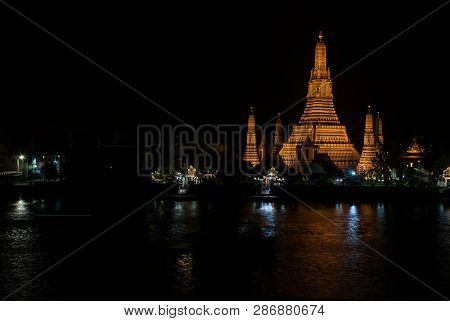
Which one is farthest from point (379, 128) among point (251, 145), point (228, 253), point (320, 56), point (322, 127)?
point (228, 253)

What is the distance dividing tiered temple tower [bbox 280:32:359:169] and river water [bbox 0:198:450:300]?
28.4m

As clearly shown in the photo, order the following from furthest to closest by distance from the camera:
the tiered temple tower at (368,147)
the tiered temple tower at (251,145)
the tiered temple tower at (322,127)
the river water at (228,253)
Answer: the tiered temple tower at (251,145) < the tiered temple tower at (322,127) < the tiered temple tower at (368,147) < the river water at (228,253)

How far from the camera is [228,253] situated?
20.2 m

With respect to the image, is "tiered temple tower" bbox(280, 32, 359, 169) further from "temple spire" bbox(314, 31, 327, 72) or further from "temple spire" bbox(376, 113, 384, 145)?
"temple spire" bbox(376, 113, 384, 145)

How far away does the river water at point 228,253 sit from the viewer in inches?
607

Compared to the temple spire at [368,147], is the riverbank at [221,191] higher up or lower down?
lower down

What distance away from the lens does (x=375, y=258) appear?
19.3 metres

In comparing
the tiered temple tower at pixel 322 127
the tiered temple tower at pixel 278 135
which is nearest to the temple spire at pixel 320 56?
the tiered temple tower at pixel 322 127

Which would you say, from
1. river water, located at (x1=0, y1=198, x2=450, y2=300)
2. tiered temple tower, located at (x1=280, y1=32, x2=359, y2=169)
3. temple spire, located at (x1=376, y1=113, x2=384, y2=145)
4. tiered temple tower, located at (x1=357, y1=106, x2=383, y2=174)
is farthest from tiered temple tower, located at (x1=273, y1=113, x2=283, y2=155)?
river water, located at (x1=0, y1=198, x2=450, y2=300)

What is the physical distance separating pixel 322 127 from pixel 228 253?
42.5 meters

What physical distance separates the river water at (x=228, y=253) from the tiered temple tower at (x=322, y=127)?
28.4m

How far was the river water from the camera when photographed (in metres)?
15.4

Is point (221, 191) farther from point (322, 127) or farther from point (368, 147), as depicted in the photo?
point (322, 127)

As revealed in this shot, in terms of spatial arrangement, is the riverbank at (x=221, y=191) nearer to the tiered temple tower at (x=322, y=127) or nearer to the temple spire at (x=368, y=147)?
the temple spire at (x=368, y=147)
